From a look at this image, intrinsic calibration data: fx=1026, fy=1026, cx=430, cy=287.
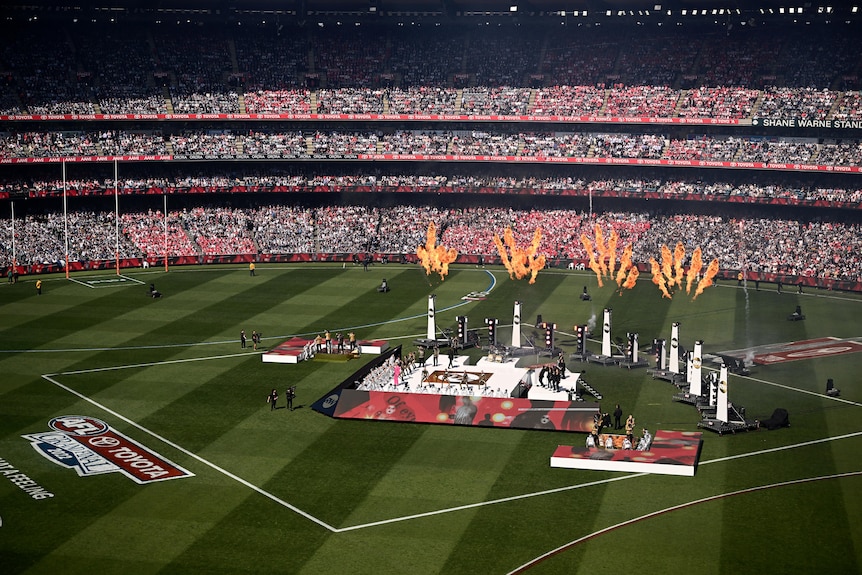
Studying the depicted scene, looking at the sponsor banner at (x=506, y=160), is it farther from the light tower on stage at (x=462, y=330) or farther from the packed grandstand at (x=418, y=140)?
the light tower on stage at (x=462, y=330)

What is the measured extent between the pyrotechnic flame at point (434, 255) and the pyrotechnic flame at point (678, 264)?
64.0ft

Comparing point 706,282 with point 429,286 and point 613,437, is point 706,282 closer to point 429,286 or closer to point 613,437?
point 429,286

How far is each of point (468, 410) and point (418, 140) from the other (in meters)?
59.7

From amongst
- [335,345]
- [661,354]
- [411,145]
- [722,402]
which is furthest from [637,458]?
[411,145]

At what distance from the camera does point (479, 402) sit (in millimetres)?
50594

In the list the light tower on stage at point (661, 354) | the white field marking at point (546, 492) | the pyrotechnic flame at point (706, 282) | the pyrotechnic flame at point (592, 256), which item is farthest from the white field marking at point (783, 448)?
the pyrotechnic flame at point (592, 256)

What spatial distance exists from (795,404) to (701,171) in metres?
49.4

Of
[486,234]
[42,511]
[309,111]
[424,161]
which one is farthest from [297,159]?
[42,511]

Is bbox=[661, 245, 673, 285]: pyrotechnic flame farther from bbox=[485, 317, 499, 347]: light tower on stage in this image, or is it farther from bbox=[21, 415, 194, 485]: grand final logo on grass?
bbox=[21, 415, 194, 485]: grand final logo on grass

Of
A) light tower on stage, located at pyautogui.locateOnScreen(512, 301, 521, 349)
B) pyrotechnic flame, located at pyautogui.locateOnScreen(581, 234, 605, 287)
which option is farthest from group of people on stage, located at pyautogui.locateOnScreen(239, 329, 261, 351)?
pyrotechnic flame, located at pyautogui.locateOnScreen(581, 234, 605, 287)

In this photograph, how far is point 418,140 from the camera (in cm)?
10625

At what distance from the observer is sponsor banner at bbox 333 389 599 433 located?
49.3 m

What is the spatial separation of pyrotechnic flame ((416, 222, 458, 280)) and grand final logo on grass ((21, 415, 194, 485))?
44866 mm

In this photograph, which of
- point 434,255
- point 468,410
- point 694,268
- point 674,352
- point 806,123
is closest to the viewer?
point 468,410
